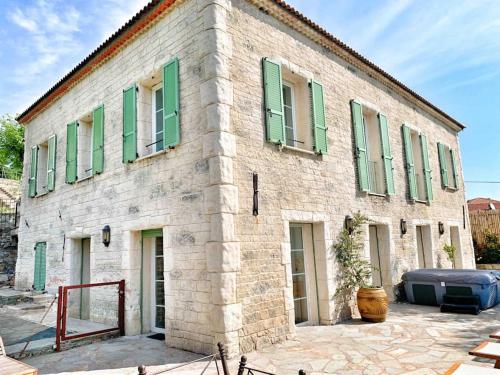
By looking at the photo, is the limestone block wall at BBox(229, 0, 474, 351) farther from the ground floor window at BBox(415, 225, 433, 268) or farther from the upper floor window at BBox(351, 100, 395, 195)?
the ground floor window at BBox(415, 225, 433, 268)

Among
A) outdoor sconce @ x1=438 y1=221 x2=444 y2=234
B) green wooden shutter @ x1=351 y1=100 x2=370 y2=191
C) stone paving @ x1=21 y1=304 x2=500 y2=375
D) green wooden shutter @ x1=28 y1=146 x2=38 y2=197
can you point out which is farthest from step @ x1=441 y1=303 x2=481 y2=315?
green wooden shutter @ x1=28 y1=146 x2=38 y2=197

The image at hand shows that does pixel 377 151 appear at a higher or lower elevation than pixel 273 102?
lower

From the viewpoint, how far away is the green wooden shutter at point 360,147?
805cm

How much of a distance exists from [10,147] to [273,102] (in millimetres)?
27332

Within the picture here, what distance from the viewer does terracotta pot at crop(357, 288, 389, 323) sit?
651cm

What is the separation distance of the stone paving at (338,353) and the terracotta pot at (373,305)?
190 mm

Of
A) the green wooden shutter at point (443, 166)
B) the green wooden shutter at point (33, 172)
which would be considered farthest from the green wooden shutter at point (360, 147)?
the green wooden shutter at point (33, 172)

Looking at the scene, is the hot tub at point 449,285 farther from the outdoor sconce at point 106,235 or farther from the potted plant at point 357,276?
the outdoor sconce at point 106,235

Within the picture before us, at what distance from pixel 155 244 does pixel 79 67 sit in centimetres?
492

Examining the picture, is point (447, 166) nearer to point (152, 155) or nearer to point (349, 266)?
point (349, 266)

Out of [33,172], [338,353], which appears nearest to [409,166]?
[338,353]

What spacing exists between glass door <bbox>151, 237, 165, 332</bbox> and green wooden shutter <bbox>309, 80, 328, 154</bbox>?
11.7 ft

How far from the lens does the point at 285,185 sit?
6176 mm

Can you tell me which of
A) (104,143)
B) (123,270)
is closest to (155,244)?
(123,270)
